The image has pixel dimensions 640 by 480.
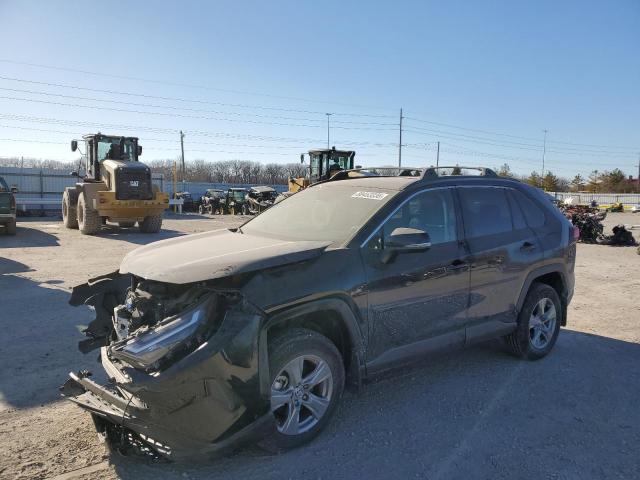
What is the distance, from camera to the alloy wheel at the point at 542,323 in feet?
16.6

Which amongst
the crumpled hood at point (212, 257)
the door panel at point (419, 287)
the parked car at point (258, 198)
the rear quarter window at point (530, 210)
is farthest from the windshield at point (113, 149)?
the door panel at point (419, 287)

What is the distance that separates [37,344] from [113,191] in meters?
12.0

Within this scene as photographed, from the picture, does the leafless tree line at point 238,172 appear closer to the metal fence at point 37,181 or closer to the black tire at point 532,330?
the metal fence at point 37,181

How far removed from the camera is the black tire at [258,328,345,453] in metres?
3.07

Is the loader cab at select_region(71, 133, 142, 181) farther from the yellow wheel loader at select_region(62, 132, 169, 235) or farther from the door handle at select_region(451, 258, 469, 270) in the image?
the door handle at select_region(451, 258, 469, 270)

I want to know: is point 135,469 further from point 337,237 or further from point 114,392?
point 337,237

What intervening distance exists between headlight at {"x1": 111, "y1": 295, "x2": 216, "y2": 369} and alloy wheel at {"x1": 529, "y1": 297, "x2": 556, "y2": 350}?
345 cm

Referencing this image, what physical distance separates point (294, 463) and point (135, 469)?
95cm

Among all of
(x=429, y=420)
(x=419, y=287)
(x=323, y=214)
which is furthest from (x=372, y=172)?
(x=429, y=420)

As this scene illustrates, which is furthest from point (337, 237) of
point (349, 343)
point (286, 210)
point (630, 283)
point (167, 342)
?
point (630, 283)

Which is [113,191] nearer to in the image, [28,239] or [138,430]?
[28,239]

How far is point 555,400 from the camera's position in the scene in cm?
415

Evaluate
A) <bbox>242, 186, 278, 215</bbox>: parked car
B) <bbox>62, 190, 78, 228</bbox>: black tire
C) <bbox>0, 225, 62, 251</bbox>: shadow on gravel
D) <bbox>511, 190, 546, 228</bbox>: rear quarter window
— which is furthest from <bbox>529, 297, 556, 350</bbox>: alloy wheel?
<bbox>242, 186, 278, 215</bbox>: parked car

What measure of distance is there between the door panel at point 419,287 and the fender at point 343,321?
0.38ft
